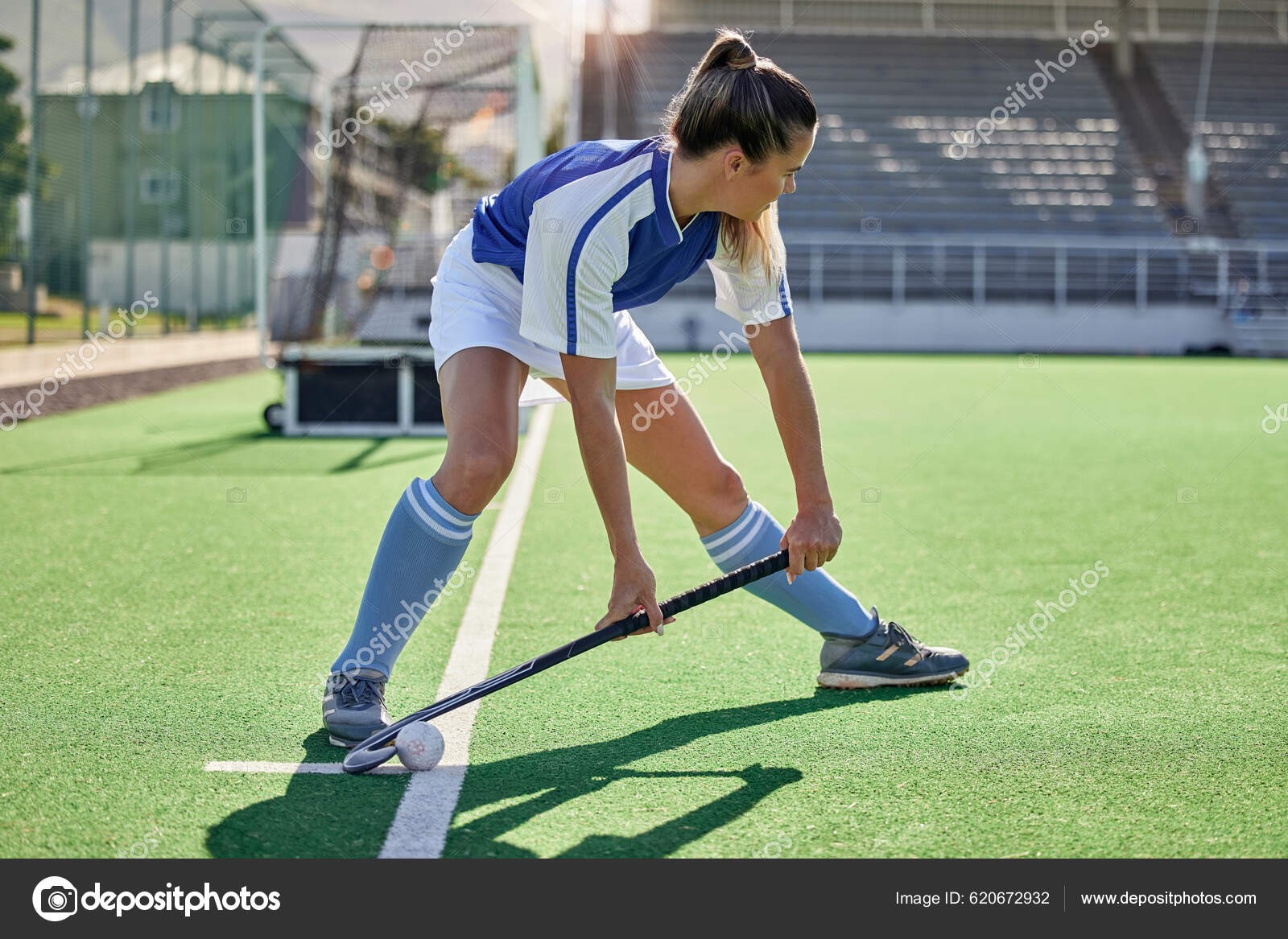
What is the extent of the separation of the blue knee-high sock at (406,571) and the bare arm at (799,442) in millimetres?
716

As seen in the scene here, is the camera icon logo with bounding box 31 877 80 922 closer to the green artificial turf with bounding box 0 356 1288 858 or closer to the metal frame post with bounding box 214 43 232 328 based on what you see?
the green artificial turf with bounding box 0 356 1288 858

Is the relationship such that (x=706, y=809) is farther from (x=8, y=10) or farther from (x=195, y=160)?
(x=195, y=160)

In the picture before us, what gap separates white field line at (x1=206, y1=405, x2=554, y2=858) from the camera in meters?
2.09

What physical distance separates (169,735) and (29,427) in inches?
308

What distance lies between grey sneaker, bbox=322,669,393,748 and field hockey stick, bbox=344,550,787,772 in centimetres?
5

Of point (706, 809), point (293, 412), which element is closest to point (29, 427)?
point (293, 412)

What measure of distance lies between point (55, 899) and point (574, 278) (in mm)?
1329

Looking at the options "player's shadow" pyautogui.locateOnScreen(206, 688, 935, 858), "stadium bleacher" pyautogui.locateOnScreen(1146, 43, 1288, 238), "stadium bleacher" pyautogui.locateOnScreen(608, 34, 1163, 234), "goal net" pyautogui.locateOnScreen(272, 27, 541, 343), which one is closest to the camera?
"player's shadow" pyautogui.locateOnScreen(206, 688, 935, 858)

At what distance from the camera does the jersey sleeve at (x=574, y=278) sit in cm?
224
